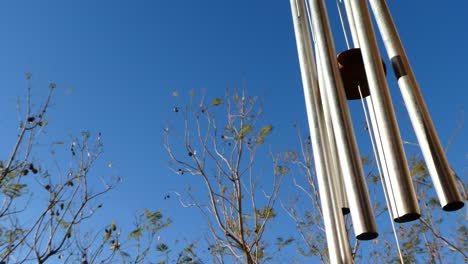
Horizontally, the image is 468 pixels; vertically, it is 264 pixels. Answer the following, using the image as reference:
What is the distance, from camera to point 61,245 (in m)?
4.89

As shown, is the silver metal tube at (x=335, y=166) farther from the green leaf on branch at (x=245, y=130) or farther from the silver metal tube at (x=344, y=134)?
the green leaf on branch at (x=245, y=130)

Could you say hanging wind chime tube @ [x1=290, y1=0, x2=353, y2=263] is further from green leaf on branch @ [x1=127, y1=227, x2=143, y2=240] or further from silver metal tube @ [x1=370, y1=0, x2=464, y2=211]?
green leaf on branch @ [x1=127, y1=227, x2=143, y2=240]

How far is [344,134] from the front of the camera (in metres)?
1.28

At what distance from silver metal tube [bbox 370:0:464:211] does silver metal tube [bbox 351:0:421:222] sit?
1.8 inches

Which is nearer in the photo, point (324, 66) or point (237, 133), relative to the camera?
point (324, 66)

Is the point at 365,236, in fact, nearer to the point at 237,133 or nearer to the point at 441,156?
the point at 441,156

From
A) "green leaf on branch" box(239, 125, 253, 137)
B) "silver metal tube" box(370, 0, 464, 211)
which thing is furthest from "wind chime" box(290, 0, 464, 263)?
"green leaf on branch" box(239, 125, 253, 137)

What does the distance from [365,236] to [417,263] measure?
7562 mm

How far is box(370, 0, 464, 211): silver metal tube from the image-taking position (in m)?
1.11

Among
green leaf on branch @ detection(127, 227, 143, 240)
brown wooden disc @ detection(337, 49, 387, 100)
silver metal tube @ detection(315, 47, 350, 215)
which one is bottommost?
silver metal tube @ detection(315, 47, 350, 215)

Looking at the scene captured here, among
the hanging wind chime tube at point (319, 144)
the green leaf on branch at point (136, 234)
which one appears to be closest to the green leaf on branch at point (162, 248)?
the green leaf on branch at point (136, 234)

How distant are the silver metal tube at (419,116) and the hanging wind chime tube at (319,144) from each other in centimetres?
31

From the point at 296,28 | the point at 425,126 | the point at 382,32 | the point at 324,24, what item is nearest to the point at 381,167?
the point at 425,126

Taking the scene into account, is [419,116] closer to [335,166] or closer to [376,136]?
[376,136]
